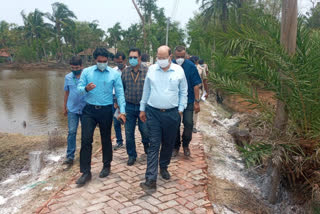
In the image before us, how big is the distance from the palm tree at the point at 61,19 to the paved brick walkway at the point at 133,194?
50051mm

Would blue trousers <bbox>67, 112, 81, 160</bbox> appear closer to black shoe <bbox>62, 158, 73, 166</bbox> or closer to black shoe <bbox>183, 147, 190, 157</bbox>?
black shoe <bbox>62, 158, 73, 166</bbox>

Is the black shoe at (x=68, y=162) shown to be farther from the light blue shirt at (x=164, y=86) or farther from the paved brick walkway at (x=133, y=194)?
the light blue shirt at (x=164, y=86)

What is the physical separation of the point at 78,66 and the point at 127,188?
2119 millimetres

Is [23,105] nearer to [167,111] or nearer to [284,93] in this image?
[167,111]

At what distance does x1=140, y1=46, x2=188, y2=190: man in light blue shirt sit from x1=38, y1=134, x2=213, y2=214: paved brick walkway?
0.24m

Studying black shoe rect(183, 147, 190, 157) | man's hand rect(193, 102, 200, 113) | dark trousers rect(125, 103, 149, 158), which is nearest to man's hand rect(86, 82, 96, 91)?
dark trousers rect(125, 103, 149, 158)

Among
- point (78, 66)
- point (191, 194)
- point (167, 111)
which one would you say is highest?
point (78, 66)

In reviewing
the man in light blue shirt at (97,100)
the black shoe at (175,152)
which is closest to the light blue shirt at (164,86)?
the man in light blue shirt at (97,100)

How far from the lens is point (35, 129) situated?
30.9ft

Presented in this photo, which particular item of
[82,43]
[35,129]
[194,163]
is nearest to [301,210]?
[194,163]

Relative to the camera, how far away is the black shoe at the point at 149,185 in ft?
11.6

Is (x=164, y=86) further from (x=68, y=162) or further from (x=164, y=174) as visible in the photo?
(x=68, y=162)

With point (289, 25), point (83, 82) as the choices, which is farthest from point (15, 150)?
point (289, 25)

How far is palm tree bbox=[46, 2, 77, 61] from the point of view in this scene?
49312 millimetres
